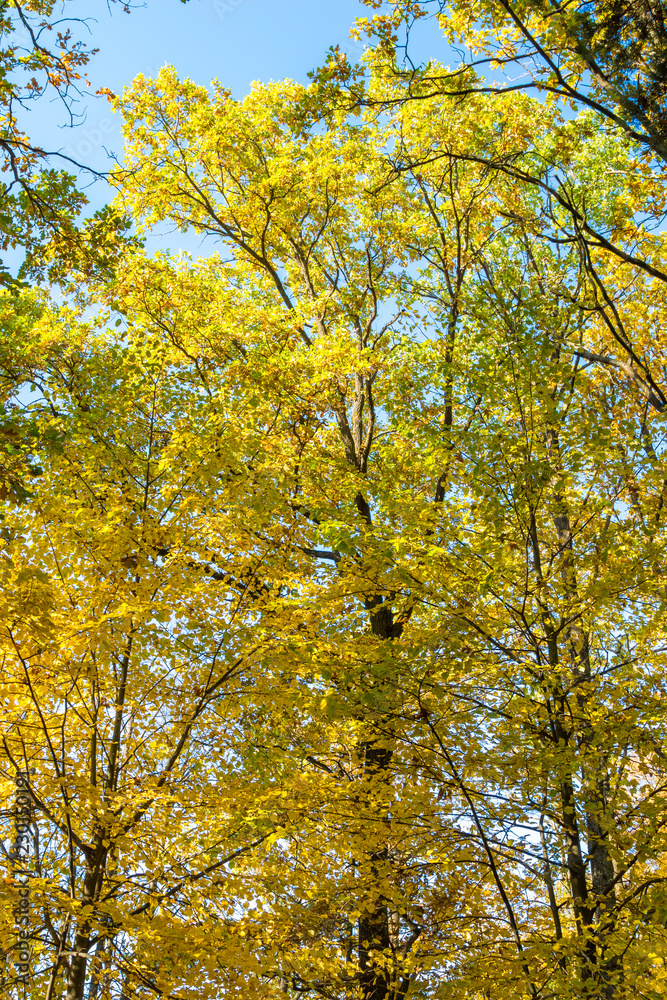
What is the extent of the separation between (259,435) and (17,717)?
4.48 m

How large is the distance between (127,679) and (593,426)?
14.9 ft

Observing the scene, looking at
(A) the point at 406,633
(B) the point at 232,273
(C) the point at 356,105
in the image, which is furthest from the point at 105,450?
(B) the point at 232,273

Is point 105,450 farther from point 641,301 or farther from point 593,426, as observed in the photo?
point 641,301

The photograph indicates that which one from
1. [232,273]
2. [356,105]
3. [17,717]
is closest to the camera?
[17,717]

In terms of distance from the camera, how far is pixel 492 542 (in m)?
5.61

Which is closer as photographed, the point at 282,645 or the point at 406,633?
the point at 282,645

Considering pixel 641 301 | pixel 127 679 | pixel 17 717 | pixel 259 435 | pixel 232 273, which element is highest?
pixel 232 273

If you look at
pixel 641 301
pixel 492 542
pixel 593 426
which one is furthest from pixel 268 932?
pixel 641 301

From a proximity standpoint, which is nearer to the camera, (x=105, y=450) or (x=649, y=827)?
(x=649, y=827)

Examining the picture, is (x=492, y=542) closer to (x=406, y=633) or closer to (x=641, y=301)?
(x=406, y=633)

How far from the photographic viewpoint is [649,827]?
14.8 feet

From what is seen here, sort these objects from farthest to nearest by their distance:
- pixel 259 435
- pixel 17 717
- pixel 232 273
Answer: pixel 232 273, pixel 259 435, pixel 17 717

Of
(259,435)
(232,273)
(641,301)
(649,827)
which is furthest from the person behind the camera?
(232,273)

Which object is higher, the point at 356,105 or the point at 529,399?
the point at 356,105
